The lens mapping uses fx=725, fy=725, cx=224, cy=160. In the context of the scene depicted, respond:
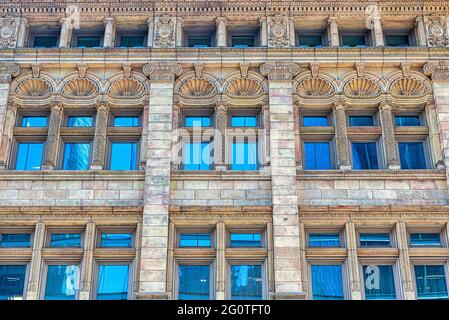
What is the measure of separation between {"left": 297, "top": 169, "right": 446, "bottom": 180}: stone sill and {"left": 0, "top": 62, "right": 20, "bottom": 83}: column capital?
31.9 ft

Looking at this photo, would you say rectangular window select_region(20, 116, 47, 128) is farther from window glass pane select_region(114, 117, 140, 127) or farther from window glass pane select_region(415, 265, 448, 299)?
window glass pane select_region(415, 265, 448, 299)

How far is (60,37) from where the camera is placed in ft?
80.7

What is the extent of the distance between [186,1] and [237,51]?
2802mm

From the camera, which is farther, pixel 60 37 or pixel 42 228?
pixel 60 37

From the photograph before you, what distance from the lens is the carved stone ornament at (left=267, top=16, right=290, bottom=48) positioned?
2409 cm

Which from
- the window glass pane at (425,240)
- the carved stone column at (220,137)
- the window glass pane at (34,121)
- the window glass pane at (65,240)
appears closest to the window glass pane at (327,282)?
the window glass pane at (425,240)

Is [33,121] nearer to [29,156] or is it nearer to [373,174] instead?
[29,156]

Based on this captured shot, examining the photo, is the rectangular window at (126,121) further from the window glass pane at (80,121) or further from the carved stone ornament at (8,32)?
the carved stone ornament at (8,32)

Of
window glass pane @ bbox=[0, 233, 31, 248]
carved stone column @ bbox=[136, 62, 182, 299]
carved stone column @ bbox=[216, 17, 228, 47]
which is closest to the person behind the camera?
carved stone column @ bbox=[136, 62, 182, 299]

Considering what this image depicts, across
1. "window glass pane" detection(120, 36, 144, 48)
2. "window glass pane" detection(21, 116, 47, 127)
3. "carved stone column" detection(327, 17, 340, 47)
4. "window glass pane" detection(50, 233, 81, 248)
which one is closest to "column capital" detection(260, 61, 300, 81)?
"carved stone column" detection(327, 17, 340, 47)

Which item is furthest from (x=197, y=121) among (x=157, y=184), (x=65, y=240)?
(x=65, y=240)

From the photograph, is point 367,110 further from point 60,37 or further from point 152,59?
point 60,37

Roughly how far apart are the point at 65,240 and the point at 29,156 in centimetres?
337

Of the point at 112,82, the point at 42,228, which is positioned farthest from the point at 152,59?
the point at 42,228
